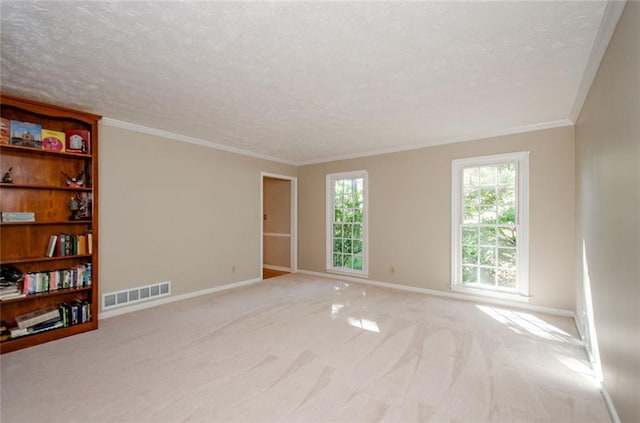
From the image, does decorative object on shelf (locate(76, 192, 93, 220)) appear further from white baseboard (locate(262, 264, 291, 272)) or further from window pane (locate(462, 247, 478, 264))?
window pane (locate(462, 247, 478, 264))

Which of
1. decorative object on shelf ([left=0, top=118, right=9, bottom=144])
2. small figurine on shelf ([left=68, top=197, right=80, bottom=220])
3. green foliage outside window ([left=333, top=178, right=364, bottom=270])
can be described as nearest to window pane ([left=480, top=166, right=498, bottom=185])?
green foliage outside window ([left=333, top=178, right=364, bottom=270])

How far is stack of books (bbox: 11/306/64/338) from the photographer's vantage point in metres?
2.83

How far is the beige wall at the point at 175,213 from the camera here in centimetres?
371

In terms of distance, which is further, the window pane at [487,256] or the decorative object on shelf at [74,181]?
the window pane at [487,256]

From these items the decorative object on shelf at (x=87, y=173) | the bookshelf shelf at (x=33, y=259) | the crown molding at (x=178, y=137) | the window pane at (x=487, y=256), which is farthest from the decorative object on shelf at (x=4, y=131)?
the window pane at (x=487, y=256)

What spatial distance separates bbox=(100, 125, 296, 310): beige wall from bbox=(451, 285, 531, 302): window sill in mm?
3568

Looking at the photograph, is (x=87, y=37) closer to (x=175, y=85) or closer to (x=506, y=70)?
(x=175, y=85)

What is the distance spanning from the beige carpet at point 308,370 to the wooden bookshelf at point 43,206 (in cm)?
47

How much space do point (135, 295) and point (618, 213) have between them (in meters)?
4.90

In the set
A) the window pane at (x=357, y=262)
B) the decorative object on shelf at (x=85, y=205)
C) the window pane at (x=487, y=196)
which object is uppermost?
the window pane at (x=487, y=196)

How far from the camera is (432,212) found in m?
4.73

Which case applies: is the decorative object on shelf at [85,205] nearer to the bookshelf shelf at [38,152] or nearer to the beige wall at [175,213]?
the beige wall at [175,213]

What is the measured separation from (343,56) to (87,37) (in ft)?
5.77

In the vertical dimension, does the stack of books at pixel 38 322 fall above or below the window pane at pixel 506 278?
below
